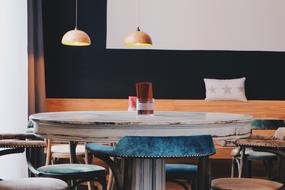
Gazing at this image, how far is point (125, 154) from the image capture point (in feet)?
6.06

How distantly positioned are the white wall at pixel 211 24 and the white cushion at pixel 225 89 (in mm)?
540

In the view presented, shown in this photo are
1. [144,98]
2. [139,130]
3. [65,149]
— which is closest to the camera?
[139,130]

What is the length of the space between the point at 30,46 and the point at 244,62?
3.05 metres

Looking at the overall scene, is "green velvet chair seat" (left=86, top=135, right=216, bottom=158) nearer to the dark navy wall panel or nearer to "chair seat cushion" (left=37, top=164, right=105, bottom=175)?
"chair seat cushion" (left=37, top=164, right=105, bottom=175)

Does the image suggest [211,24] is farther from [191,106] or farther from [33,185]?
[33,185]

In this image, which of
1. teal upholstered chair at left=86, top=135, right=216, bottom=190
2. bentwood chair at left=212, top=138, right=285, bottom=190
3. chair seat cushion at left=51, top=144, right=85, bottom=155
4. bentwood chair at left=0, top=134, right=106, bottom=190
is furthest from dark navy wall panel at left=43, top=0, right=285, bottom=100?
teal upholstered chair at left=86, top=135, right=216, bottom=190

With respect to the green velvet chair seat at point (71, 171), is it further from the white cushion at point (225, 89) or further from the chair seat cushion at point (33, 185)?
the white cushion at point (225, 89)

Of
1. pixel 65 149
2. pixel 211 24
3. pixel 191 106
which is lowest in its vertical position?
pixel 65 149

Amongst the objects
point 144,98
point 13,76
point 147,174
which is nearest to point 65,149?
point 13,76

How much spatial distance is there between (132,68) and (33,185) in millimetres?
4717

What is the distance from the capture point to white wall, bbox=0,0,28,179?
5094 mm

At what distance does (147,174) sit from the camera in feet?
6.93

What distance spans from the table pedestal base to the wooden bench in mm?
4169

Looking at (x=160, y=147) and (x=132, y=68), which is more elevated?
(x=132, y=68)
